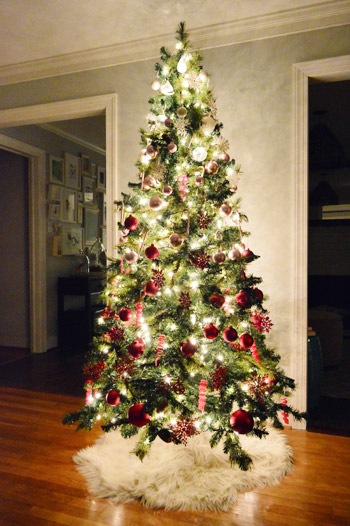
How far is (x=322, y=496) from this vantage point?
177cm

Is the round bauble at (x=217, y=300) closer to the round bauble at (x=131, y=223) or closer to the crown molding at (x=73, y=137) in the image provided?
the round bauble at (x=131, y=223)

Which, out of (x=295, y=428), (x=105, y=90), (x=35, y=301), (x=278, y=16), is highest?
(x=278, y=16)

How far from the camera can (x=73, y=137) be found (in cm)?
512

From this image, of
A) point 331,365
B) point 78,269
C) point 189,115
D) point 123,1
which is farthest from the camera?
point 78,269

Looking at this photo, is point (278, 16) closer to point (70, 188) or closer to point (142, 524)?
point (142, 524)

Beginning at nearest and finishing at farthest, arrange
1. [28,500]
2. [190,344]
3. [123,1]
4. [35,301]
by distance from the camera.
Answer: [28,500] → [190,344] → [123,1] → [35,301]

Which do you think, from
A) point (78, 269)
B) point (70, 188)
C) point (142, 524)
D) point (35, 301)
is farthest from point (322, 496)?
point (70, 188)

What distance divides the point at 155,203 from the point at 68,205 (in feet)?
10.9

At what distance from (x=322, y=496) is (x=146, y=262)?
135 centimetres

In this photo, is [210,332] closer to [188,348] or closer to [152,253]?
[188,348]

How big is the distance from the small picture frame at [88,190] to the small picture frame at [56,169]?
516 mm

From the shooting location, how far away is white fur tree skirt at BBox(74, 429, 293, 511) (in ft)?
5.67

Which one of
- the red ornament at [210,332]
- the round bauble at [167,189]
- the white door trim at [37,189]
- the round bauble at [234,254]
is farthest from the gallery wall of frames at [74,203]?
the red ornament at [210,332]

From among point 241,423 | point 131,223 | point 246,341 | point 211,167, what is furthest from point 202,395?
point 211,167
